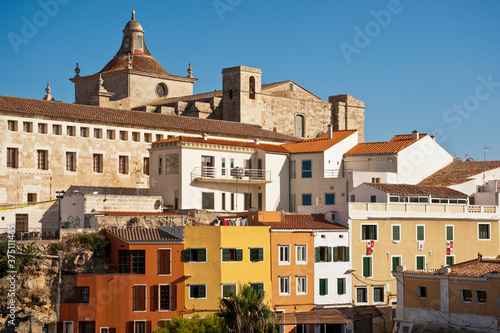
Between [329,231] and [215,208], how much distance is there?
8274 mm

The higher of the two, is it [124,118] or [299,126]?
[299,126]

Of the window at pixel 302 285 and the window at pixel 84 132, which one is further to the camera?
the window at pixel 84 132

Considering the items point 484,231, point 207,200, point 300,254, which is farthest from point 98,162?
point 484,231

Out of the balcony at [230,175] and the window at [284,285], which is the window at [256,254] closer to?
the window at [284,285]

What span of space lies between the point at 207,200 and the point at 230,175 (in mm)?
2407

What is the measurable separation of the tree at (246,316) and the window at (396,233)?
41.9ft

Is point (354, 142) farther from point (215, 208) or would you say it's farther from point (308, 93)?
point (308, 93)

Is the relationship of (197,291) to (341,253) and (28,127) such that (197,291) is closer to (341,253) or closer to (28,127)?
(341,253)

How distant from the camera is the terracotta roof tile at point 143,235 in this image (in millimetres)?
44134

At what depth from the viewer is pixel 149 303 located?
4328cm

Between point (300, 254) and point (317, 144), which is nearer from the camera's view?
point (300, 254)

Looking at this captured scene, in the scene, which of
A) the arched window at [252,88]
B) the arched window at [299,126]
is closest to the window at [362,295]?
the arched window at [252,88]

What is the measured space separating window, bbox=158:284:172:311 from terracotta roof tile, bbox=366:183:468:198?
14619 millimetres

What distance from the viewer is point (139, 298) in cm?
4312
